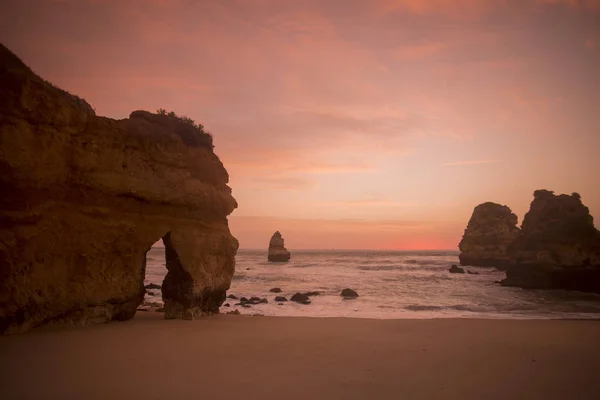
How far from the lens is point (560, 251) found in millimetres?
32469

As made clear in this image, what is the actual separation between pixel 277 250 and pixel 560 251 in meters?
66.4

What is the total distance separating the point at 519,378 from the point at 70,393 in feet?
26.1

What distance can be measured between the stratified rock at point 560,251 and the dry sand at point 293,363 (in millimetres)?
27792

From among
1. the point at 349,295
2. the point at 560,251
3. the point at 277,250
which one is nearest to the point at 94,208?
the point at 349,295

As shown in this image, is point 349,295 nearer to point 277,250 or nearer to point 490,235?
point 490,235

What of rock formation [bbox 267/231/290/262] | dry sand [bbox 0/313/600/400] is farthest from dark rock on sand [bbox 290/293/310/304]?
rock formation [bbox 267/231/290/262]

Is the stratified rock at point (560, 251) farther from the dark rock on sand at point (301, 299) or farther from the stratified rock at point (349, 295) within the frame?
the dark rock on sand at point (301, 299)

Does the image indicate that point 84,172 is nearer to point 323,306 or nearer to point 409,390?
point 409,390

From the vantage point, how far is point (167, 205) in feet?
36.2

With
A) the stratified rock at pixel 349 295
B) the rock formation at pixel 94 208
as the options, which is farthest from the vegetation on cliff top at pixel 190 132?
the stratified rock at pixel 349 295

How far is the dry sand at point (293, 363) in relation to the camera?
5250mm

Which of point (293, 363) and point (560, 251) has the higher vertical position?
point (560, 251)

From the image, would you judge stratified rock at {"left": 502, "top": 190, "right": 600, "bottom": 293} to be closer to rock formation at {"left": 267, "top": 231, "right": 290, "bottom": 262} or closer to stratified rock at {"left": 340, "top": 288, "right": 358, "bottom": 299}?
stratified rock at {"left": 340, "top": 288, "right": 358, "bottom": 299}

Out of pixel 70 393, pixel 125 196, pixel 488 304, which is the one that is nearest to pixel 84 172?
pixel 125 196
